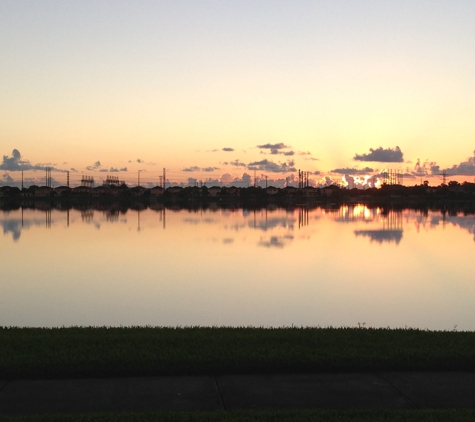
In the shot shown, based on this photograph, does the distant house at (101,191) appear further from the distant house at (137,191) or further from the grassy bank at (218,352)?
the grassy bank at (218,352)

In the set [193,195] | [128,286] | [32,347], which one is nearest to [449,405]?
[32,347]

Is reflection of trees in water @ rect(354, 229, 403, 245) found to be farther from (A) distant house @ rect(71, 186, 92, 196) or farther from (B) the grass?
(A) distant house @ rect(71, 186, 92, 196)

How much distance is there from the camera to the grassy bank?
6.51m

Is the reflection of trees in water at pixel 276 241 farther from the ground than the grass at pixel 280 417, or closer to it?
closer to it

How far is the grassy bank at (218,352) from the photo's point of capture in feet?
21.4

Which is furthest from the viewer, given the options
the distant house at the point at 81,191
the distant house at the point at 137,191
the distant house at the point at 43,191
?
the distant house at the point at 137,191

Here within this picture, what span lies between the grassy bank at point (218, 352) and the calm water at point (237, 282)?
339 centimetres

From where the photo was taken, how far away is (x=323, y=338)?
7.68 meters

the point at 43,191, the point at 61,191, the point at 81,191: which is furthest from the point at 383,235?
the point at 61,191

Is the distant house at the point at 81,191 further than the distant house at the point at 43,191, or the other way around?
the distant house at the point at 81,191

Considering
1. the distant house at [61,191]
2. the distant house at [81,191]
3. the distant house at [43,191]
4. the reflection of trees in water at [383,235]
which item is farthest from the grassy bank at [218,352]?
the distant house at [81,191]

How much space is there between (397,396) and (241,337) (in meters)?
2.41

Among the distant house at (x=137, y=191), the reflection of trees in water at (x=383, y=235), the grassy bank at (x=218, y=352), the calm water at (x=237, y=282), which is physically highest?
the grassy bank at (x=218, y=352)

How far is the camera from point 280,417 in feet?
16.9
